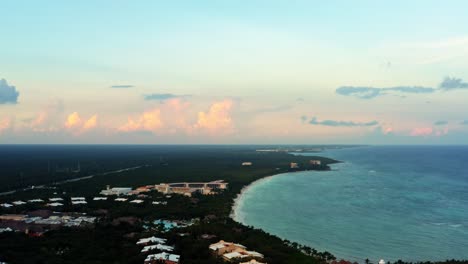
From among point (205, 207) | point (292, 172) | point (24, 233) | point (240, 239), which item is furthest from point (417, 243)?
point (292, 172)

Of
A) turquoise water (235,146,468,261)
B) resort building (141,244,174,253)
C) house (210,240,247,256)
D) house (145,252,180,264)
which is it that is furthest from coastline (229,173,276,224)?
house (145,252,180,264)

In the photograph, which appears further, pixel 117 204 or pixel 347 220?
pixel 117 204

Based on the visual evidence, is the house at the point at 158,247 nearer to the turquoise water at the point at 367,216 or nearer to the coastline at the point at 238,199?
the turquoise water at the point at 367,216

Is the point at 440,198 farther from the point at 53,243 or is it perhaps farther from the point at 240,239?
the point at 53,243

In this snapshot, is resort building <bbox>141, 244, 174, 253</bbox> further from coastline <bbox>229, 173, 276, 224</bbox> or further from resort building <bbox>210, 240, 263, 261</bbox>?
coastline <bbox>229, 173, 276, 224</bbox>

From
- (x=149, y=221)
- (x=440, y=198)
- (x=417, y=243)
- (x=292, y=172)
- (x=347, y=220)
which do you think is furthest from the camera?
(x=292, y=172)

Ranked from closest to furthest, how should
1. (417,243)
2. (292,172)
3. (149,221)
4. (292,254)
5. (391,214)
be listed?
(292,254) → (417,243) → (149,221) → (391,214) → (292,172)
